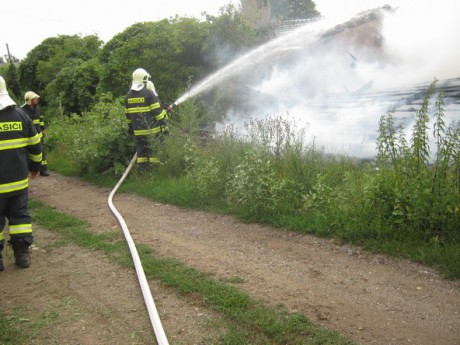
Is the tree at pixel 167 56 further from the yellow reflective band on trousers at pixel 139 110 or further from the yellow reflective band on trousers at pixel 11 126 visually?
the yellow reflective band on trousers at pixel 11 126

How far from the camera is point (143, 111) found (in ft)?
28.1

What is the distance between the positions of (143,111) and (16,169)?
12.6ft

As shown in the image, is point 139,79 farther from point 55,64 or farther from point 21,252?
A: point 55,64

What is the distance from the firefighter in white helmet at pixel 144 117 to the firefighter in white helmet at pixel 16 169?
340cm

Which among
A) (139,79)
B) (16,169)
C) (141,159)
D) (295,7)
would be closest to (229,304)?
(16,169)

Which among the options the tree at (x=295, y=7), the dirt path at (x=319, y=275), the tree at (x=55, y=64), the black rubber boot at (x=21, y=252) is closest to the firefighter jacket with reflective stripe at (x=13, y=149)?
the black rubber boot at (x=21, y=252)

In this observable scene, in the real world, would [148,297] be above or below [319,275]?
above

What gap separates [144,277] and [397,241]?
8.74 ft

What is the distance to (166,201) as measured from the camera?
7375mm

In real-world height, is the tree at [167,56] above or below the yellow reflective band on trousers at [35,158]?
above

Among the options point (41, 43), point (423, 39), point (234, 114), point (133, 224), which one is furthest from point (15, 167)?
point (41, 43)

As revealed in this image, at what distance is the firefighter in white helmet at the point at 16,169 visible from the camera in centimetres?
490

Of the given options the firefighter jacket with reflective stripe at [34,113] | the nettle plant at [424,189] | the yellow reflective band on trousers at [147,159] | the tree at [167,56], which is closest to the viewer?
the nettle plant at [424,189]

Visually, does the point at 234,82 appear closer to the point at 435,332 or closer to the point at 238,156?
the point at 238,156
